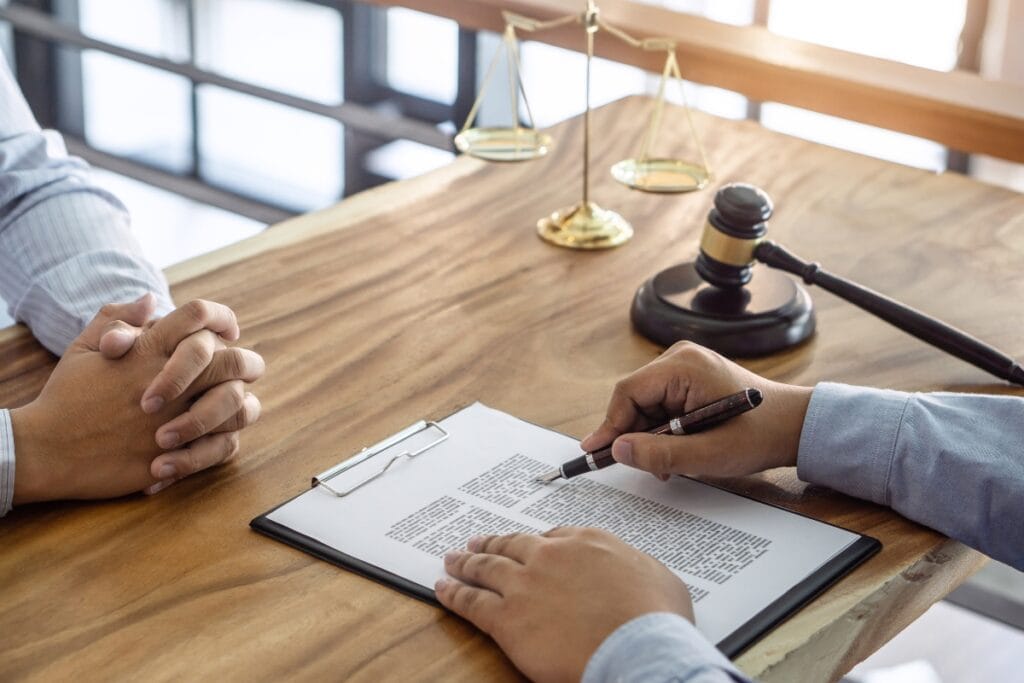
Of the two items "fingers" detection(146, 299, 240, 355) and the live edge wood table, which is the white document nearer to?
the live edge wood table

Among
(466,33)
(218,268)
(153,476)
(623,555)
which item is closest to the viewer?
(623,555)

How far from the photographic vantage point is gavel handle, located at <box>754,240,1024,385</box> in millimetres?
1262

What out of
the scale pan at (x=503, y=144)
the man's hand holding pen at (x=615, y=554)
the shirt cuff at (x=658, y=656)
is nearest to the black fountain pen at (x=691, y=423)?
the man's hand holding pen at (x=615, y=554)

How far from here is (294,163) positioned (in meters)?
4.41

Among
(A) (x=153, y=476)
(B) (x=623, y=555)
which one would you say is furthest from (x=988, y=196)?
(A) (x=153, y=476)

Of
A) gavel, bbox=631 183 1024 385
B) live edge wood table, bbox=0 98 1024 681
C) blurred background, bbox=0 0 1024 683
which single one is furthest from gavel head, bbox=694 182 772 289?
blurred background, bbox=0 0 1024 683

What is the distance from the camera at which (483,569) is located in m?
0.92

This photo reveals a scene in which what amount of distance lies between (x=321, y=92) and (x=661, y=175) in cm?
310

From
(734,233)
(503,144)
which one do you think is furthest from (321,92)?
(734,233)

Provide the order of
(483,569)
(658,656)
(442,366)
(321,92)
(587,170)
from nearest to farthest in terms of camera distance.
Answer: (658,656) → (483,569) → (442,366) → (587,170) → (321,92)

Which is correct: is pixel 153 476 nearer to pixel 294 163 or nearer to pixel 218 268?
pixel 218 268

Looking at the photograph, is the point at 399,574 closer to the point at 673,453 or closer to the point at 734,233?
the point at 673,453

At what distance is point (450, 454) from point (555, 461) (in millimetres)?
89

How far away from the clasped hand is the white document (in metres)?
0.11
